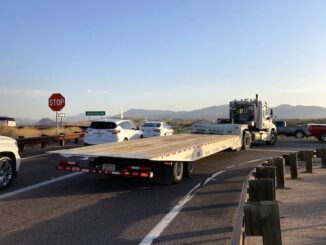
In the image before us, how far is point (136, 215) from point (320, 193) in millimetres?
4664

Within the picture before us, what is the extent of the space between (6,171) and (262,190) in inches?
242

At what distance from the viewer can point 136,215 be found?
8070 millimetres

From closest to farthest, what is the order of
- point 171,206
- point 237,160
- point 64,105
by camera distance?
point 171,206, point 237,160, point 64,105

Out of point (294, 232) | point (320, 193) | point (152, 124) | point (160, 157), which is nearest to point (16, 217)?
point (160, 157)

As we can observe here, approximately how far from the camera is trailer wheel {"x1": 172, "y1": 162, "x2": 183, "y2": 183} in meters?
11.5

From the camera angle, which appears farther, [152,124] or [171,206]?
[152,124]

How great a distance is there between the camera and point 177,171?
38.7ft

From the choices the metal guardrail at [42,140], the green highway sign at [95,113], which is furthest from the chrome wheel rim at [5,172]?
the green highway sign at [95,113]

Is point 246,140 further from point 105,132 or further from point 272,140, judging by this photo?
point 105,132

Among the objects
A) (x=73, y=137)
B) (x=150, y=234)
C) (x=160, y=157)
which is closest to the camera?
(x=150, y=234)

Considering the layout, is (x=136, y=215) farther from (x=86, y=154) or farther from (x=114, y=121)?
(x=114, y=121)

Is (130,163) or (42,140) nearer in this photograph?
(130,163)

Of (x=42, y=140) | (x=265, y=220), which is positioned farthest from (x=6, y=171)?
(x=42, y=140)

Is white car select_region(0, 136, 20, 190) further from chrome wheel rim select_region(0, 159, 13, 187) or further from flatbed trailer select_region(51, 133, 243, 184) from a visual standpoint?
flatbed trailer select_region(51, 133, 243, 184)
